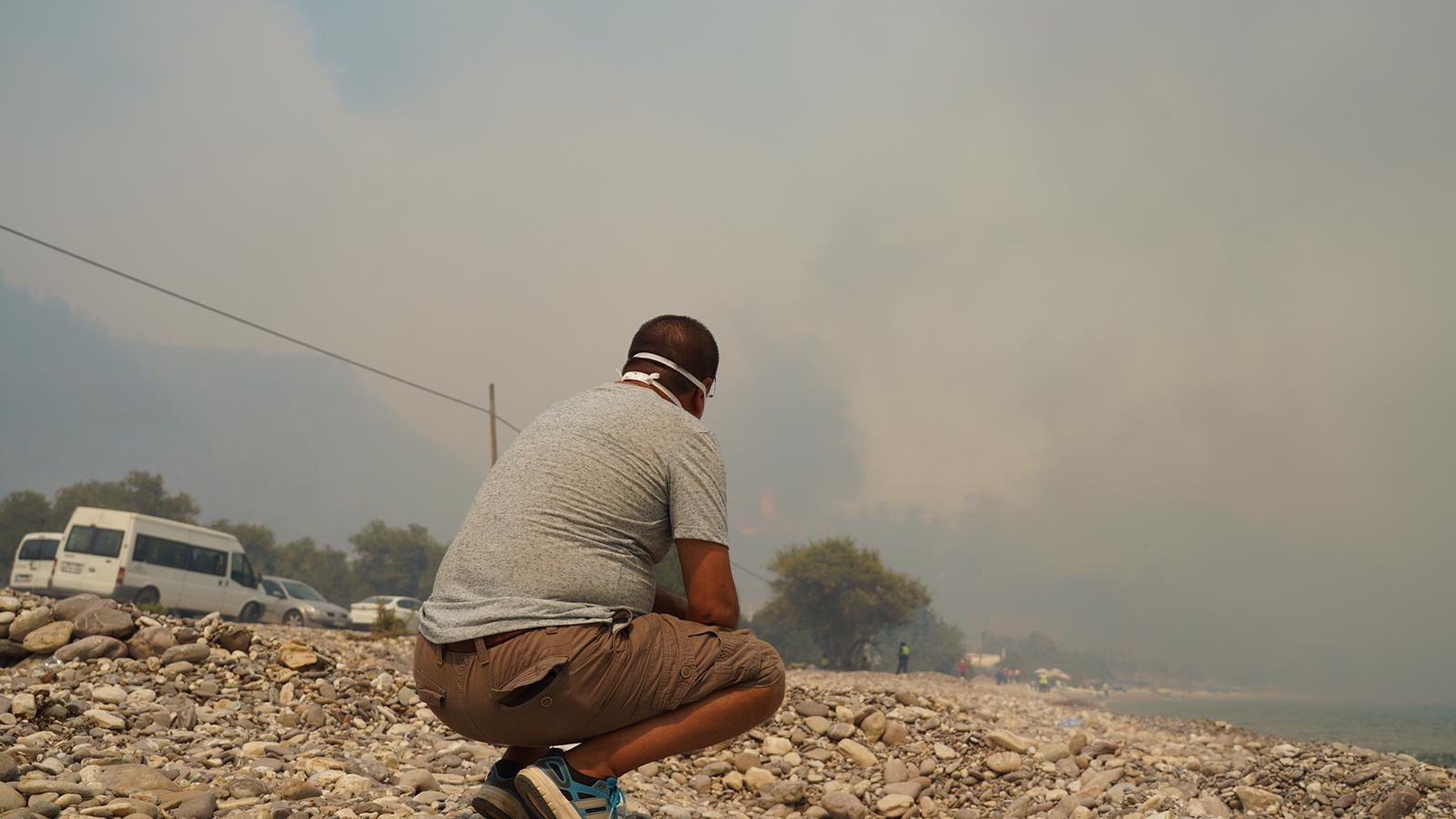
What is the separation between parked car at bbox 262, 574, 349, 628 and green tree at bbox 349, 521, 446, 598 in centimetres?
5708

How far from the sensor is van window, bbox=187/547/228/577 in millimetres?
20859

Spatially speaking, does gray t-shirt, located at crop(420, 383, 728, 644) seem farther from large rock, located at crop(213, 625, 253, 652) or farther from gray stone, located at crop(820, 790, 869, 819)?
large rock, located at crop(213, 625, 253, 652)

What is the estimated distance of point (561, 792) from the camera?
257 centimetres

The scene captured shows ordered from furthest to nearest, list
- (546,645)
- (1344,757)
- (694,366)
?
(1344,757), (694,366), (546,645)

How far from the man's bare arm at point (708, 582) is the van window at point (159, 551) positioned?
20.2 metres

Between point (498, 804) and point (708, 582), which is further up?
point (708, 582)

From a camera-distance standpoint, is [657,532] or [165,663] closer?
[657,532]

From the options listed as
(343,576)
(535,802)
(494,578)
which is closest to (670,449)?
(494,578)

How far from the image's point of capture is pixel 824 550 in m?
52.4

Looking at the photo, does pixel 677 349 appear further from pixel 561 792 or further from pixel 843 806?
pixel 843 806

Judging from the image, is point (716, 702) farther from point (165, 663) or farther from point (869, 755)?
point (165, 663)

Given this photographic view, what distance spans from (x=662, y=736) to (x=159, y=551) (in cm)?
2069

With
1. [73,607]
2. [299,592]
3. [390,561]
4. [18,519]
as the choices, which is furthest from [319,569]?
[73,607]

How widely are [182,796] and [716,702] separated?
244 cm
